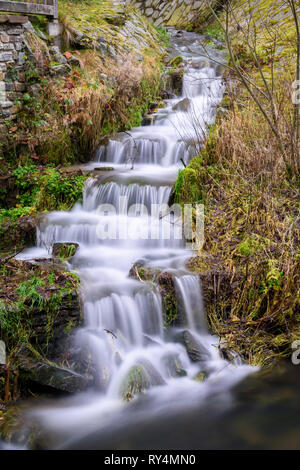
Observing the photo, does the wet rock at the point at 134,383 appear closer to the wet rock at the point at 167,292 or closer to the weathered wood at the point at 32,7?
the wet rock at the point at 167,292

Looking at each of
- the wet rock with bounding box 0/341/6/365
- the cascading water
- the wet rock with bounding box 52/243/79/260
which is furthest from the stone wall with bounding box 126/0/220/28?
the wet rock with bounding box 0/341/6/365

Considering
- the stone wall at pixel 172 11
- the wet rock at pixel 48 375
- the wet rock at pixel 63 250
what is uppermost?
the stone wall at pixel 172 11

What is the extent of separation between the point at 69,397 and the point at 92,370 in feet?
0.99

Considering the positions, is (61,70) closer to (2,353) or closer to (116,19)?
(116,19)

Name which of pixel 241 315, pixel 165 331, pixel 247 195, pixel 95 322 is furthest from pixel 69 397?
pixel 247 195

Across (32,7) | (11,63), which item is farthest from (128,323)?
(32,7)

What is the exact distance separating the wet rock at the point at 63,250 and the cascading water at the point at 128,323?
4.3 inches

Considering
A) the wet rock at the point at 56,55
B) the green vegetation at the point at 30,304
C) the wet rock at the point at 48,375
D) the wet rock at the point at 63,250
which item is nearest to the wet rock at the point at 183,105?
the wet rock at the point at 56,55

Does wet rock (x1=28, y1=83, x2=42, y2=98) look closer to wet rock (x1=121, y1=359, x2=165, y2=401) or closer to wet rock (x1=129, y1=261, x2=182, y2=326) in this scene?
wet rock (x1=129, y1=261, x2=182, y2=326)

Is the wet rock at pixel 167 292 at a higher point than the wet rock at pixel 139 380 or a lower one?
higher

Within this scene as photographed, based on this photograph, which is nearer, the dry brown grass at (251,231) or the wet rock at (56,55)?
the dry brown grass at (251,231)

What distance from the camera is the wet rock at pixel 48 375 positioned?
3527 millimetres

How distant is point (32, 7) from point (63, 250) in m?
4.80

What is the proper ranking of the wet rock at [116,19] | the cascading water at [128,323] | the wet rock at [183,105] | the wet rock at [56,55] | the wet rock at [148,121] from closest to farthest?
1. the cascading water at [128,323]
2. the wet rock at [56,55]
3. the wet rock at [148,121]
4. the wet rock at [183,105]
5. the wet rock at [116,19]
